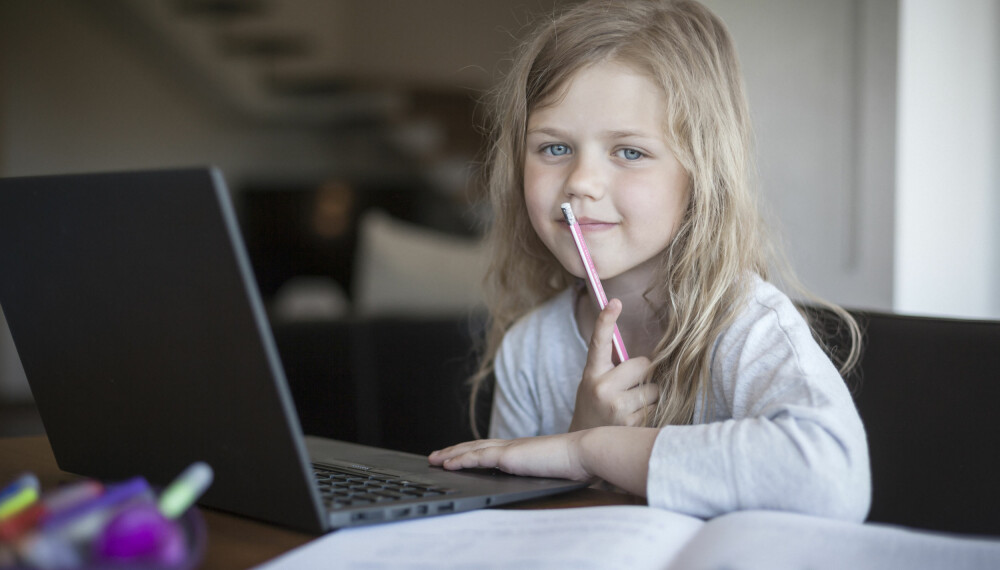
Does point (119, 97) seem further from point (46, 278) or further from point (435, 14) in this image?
point (46, 278)

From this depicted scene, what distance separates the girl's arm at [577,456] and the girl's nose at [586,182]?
27 cm

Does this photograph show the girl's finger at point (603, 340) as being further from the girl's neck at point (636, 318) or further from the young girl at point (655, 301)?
the girl's neck at point (636, 318)

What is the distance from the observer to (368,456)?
0.81 meters

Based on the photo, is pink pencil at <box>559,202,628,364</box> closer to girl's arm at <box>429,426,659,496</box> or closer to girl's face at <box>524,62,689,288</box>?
girl's face at <box>524,62,689,288</box>

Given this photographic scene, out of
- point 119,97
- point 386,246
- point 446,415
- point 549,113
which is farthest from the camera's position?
point 119,97

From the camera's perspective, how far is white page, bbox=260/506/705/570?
1.55ft

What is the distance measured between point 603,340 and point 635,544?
34cm

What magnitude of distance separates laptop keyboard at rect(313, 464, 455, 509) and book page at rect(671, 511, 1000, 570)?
190 mm

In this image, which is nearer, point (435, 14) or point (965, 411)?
point (965, 411)

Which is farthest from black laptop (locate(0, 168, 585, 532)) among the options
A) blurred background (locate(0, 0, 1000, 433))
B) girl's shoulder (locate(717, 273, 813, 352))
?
blurred background (locate(0, 0, 1000, 433))

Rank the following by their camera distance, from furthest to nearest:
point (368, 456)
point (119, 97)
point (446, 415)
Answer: point (119, 97)
point (446, 415)
point (368, 456)

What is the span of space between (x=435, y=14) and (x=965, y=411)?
3362 mm

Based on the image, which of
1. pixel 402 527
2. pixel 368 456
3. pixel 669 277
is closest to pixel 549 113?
pixel 669 277

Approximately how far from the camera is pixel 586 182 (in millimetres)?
875
